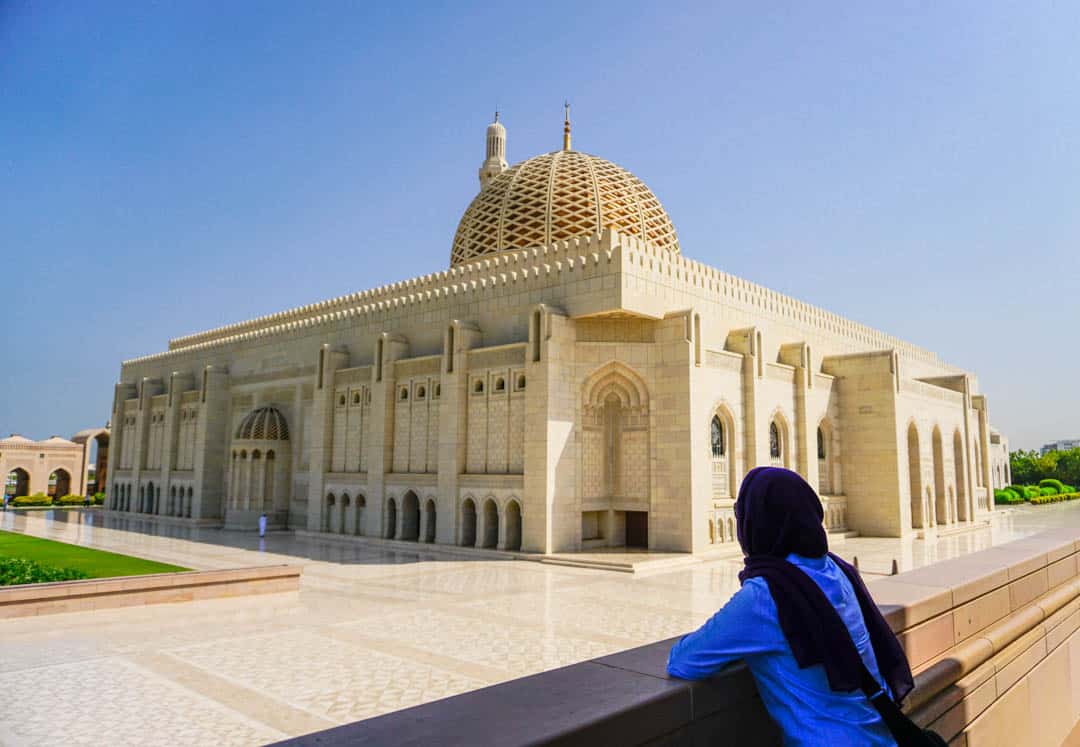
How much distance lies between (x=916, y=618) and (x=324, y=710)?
14.2ft

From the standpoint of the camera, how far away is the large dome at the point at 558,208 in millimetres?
21266

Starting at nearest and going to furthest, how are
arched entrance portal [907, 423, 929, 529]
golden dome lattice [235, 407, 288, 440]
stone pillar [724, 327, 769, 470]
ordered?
stone pillar [724, 327, 769, 470] < arched entrance portal [907, 423, 929, 529] < golden dome lattice [235, 407, 288, 440]

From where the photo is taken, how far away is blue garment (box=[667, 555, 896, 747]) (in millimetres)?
2434

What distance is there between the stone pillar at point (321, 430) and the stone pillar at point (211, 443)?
503 cm

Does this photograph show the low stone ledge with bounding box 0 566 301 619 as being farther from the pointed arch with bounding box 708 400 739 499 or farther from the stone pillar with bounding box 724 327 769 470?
the stone pillar with bounding box 724 327 769 470

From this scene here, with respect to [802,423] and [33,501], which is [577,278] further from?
[33,501]

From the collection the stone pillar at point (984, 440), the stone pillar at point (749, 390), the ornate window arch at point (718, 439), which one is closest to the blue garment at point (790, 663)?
the ornate window arch at point (718, 439)

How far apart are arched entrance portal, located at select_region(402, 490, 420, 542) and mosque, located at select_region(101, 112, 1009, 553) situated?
0.20ft

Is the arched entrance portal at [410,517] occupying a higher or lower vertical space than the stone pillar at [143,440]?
lower

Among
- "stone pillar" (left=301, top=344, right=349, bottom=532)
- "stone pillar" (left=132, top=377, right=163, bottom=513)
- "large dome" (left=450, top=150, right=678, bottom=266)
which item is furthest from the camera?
"stone pillar" (left=132, top=377, right=163, bottom=513)

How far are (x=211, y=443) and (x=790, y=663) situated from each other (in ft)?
80.0

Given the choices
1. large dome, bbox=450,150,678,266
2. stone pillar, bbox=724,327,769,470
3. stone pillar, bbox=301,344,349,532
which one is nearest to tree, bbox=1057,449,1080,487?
large dome, bbox=450,150,678,266

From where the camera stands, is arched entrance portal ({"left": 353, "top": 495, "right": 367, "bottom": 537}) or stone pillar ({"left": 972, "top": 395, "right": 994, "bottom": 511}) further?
stone pillar ({"left": 972, "top": 395, "right": 994, "bottom": 511})

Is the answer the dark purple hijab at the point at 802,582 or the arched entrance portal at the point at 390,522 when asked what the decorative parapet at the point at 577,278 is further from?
the dark purple hijab at the point at 802,582
